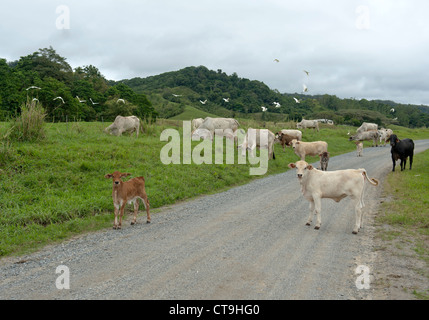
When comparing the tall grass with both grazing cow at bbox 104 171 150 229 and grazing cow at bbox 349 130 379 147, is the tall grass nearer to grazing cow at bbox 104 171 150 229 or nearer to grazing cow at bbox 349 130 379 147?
grazing cow at bbox 104 171 150 229

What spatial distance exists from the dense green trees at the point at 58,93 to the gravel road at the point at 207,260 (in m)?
31.2

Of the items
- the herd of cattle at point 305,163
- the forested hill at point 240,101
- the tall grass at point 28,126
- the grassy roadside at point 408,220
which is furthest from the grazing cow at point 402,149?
the forested hill at point 240,101

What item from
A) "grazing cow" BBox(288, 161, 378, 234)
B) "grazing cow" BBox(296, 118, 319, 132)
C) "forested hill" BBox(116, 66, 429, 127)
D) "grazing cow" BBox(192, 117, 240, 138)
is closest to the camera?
"grazing cow" BBox(288, 161, 378, 234)

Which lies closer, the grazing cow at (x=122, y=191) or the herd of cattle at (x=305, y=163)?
the grazing cow at (x=122, y=191)

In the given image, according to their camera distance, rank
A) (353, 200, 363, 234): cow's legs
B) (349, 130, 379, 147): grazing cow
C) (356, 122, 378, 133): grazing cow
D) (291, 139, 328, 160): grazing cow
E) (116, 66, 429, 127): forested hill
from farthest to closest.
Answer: (116, 66, 429, 127): forested hill
(356, 122, 378, 133): grazing cow
(349, 130, 379, 147): grazing cow
(291, 139, 328, 160): grazing cow
(353, 200, 363, 234): cow's legs

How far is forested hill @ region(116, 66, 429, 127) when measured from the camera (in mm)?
85938

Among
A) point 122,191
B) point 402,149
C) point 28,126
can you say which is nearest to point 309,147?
point 402,149

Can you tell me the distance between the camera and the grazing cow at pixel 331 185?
891cm

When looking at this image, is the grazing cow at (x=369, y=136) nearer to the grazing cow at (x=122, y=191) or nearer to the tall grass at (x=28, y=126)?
the tall grass at (x=28, y=126)

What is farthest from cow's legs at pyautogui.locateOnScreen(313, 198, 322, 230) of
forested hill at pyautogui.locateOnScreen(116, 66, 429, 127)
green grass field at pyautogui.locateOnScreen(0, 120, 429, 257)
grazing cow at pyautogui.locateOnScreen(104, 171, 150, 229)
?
forested hill at pyautogui.locateOnScreen(116, 66, 429, 127)

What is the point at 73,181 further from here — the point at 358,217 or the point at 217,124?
the point at 217,124

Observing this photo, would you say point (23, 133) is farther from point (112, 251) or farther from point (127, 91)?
point (127, 91)

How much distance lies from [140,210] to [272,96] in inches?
3616
